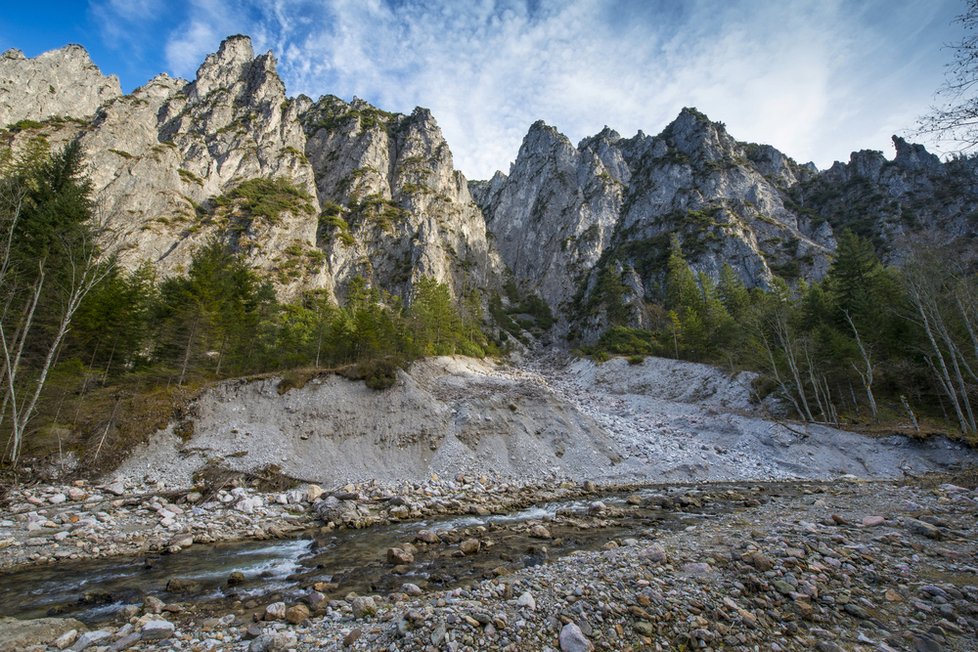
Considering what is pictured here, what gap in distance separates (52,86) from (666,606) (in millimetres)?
171158

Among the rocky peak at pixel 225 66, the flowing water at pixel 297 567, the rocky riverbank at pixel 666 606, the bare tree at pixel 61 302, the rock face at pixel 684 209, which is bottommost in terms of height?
the flowing water at pixel 297 567

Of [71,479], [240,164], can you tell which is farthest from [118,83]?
[71,479]

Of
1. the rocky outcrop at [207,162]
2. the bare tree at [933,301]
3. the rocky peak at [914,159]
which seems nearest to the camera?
the bare tree at [933,301]

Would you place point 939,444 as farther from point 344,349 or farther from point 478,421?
point 344,349

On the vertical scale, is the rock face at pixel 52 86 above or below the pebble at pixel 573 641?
above

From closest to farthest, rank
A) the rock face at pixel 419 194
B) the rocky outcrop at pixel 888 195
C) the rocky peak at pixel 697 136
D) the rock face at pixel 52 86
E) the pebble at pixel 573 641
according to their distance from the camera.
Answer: the pebble at pixel 573 641
the rock face at pixel 419 194
the rock face at pixel 52 86
the rocky outcrop at pixel 888 195
the rocky peak at pixel 697 136

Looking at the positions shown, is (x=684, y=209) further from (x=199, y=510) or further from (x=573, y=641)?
(x=573, y=641)

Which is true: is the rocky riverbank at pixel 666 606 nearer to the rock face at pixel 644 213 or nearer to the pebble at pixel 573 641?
the pebble at pixel 573 641

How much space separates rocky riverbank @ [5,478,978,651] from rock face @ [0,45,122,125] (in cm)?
14314

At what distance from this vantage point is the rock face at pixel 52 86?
93.8 meters

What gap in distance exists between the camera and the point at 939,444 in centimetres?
2091

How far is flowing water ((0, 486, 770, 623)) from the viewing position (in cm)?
789

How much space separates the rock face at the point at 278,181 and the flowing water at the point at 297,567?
67.2 m

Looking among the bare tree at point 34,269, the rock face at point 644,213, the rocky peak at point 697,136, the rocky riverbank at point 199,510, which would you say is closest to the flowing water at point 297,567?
the rocky riverbank at point 199,510
